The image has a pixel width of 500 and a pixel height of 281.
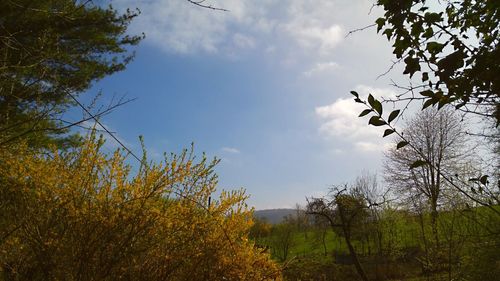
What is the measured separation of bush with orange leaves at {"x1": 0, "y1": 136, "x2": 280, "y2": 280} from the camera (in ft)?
10.4

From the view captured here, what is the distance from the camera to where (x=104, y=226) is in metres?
3.19

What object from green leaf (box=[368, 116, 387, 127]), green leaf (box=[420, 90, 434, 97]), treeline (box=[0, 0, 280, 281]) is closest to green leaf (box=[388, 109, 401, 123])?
green leaf (box=[368, 116, 387, 127])

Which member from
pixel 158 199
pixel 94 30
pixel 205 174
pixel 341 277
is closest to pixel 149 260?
pixel 158 199

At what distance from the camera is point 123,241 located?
3.23 meters

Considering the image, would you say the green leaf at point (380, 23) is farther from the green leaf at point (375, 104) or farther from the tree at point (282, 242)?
the tree at point (282, 242)

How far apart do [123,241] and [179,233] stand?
1.83 feet

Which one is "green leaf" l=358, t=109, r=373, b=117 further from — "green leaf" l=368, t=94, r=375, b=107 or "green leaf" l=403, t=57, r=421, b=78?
"green leaf" l=403, t=57, r=421, b=78

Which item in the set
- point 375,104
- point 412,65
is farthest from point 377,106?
point 412,65

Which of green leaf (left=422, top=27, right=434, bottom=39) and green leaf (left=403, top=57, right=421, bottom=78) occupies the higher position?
green leaf (left=422, top=27, right=434, bottom=39)

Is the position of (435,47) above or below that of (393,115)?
above

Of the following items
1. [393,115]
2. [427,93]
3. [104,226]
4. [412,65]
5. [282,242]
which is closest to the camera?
[393,115]

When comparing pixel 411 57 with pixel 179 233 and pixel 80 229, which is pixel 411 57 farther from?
pixel 80 229

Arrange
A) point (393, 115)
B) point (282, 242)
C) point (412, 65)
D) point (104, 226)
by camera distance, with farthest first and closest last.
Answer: point (282, 242) → point (104, 226) → point (412, 65) → point (393, 115)

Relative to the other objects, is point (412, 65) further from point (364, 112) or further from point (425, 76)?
point (364, 112)
